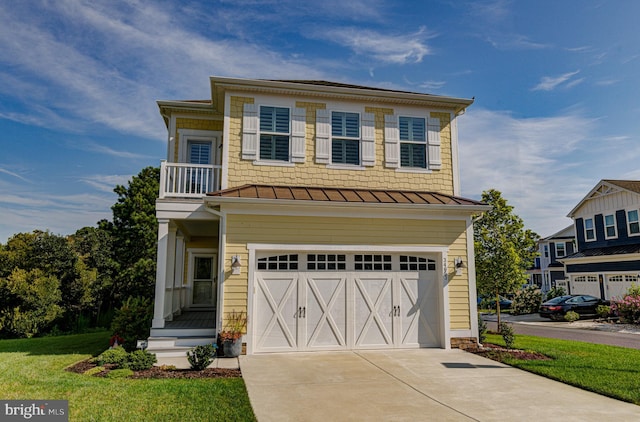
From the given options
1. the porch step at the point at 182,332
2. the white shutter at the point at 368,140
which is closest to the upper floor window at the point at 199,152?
the white shutter at the point at 368,140

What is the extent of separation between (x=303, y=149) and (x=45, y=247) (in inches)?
567

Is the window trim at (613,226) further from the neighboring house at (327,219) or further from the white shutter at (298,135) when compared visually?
the white shutter at (298,135)

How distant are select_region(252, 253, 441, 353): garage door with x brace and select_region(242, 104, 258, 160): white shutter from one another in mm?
2831

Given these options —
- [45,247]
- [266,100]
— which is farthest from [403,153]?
[45,247]

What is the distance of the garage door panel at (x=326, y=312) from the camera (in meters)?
9.90

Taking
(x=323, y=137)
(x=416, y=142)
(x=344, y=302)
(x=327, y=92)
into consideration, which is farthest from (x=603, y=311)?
(x=327, y=92)

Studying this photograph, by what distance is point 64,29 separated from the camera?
1079 cm

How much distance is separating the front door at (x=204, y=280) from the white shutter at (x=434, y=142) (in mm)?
8915

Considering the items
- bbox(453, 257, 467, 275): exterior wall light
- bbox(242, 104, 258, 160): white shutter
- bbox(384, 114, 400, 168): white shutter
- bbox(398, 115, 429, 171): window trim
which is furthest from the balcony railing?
bbox(453, 257, 467, 275): exterior wall light

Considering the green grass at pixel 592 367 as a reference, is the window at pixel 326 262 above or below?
above

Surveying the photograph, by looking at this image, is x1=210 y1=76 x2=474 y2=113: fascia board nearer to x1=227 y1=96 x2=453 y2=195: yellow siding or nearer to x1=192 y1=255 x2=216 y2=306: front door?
x1=227 y1=96 x2=453 y2=195: yellow siding

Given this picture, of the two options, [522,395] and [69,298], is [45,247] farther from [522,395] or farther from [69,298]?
[522,395]

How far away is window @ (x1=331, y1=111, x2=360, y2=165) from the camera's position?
38.0 feet

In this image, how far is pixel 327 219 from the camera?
10.2 meters
